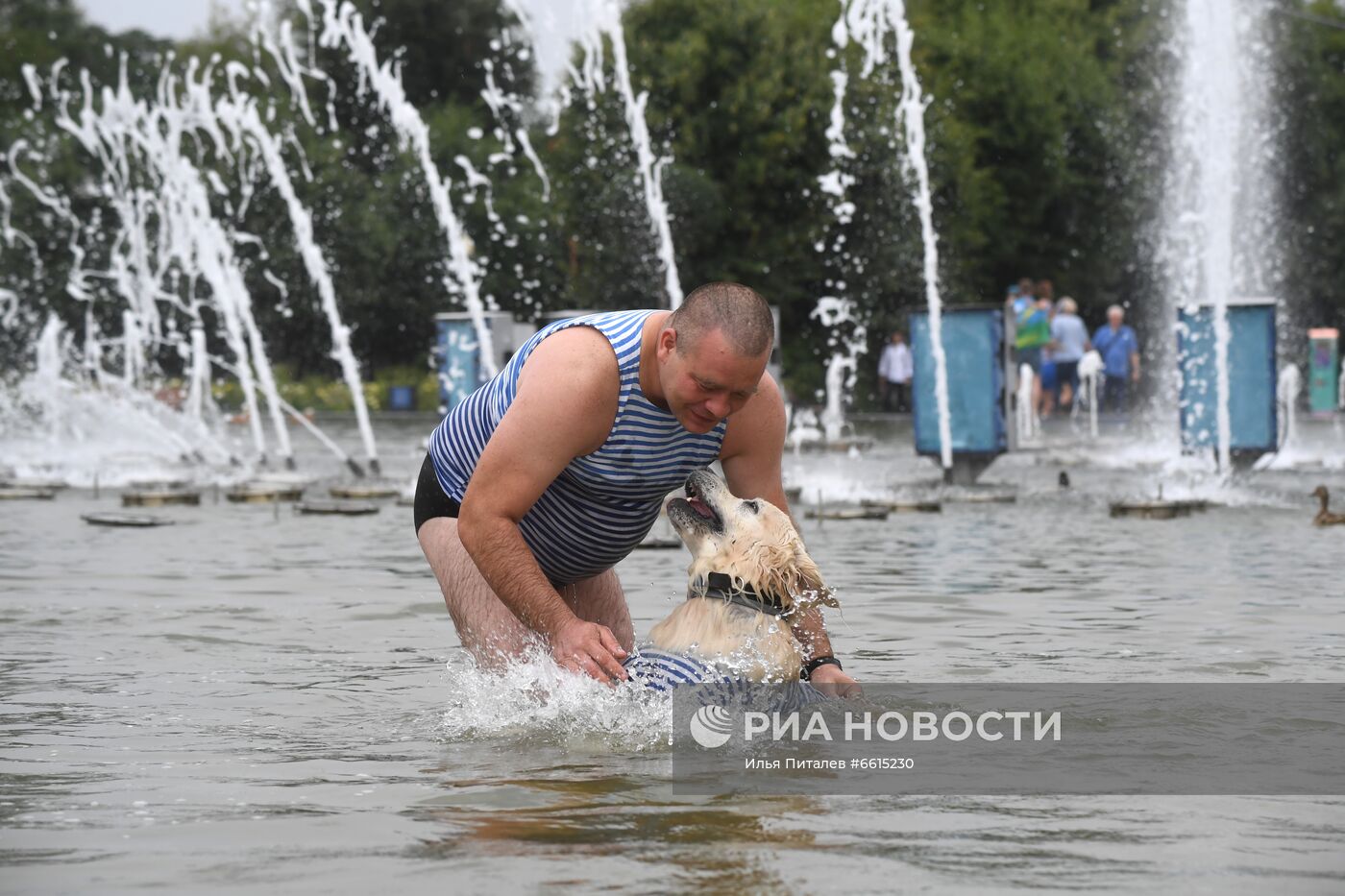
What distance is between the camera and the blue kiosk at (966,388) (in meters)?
17.8

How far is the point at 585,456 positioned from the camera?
5715mm

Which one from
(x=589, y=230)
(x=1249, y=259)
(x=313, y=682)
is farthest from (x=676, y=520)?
(x=1249, y=259)

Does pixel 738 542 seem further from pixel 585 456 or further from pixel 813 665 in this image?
pixel 813 665

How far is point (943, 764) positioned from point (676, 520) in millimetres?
967

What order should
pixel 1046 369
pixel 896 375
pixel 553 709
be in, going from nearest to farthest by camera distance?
pixel 553 709 → pixel 1046 369 → pixel 896 375

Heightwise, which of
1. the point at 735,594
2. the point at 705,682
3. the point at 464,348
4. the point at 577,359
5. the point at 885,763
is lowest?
the point at 885,763

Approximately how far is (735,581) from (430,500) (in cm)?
110

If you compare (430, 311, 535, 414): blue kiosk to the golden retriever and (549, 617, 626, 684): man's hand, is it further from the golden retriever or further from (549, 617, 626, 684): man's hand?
(549, 617, 626, 684): man's hand

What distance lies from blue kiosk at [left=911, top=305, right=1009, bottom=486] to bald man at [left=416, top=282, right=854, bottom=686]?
38.9ft

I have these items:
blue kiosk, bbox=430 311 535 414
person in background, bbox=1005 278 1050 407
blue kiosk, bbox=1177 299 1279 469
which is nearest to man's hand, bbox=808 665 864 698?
blue kiosk, bbox=1177 299 1279 469

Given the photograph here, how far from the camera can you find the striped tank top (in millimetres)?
5656

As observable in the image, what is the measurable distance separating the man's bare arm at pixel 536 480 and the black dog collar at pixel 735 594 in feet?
1.04

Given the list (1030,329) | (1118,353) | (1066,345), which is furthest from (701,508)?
(1118,353)

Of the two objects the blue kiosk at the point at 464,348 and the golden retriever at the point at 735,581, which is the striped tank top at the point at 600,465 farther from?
the blue kiosk at the point at 464,348
